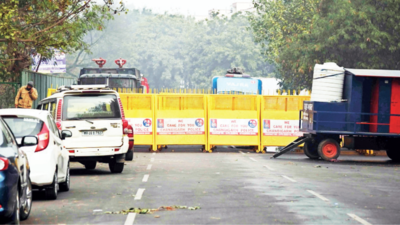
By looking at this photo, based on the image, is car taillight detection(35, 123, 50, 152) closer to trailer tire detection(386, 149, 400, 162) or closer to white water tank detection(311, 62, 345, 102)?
white water tank detection(311, 62, 345, 102)

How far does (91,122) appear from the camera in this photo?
16.0 metres

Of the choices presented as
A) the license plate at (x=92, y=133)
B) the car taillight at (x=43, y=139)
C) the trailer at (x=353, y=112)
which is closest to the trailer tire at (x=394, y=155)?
the trailer at (x=353, y=112)

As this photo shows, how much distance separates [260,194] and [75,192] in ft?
11.6

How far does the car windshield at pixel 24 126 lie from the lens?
37.5 ft

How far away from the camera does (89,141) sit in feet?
52.4

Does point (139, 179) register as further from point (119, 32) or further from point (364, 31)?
point (119, 32)

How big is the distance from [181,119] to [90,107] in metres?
10.9

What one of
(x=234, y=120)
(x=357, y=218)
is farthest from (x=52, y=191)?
(x=234, y=120)

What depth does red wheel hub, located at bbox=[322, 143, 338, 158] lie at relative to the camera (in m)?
22.9

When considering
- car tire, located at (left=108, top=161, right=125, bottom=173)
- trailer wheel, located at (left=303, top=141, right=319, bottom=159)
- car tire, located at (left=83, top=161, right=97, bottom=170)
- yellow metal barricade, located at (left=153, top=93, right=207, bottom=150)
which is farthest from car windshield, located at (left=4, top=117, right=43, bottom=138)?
yellow metal barricade, located at (left=153, top=93, right=207, bottom=150)

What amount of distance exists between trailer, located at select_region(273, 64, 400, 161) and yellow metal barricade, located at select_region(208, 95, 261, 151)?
3.53 metres

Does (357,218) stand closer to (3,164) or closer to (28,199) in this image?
(28,199)

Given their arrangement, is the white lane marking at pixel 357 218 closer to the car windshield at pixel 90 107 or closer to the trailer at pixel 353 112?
the car windshield at pixel 90 107

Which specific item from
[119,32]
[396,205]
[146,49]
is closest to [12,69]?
[396,205]
